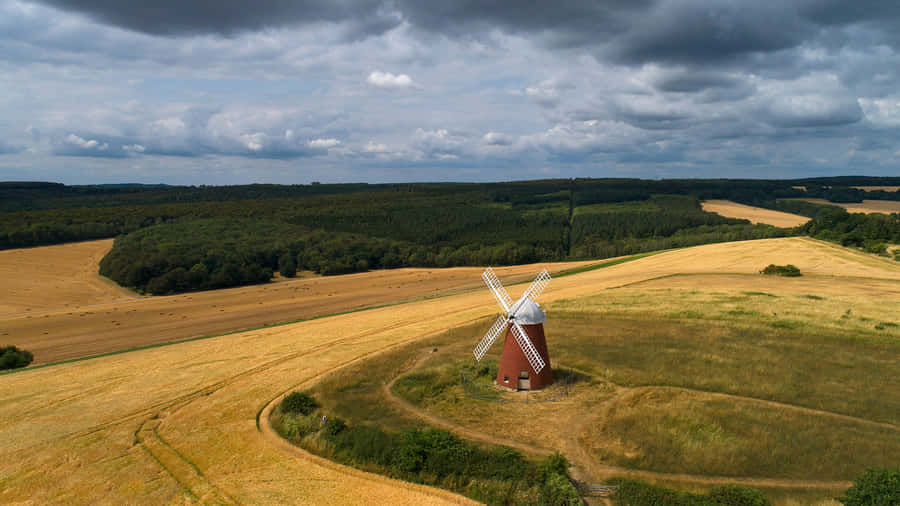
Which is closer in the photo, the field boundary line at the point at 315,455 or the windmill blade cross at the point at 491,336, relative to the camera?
the field boundary line at the point at 315,455

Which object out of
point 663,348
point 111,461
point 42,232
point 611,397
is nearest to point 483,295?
point 663,348

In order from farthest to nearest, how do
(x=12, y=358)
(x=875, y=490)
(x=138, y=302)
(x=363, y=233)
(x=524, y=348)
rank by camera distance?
(x=363, y=233) < (x=138, y=302) < (x=12, y=358) < (x=524, y=348) < (x=875, y=490)

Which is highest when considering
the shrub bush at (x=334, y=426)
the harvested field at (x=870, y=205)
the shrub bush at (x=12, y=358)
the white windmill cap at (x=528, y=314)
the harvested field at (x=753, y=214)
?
the harvested field at (x=870, y=205)

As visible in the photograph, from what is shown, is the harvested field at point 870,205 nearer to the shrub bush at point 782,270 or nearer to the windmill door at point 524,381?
the shrub bush at point 782,270

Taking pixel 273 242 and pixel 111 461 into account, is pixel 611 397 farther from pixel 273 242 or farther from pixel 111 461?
pixel 273 242

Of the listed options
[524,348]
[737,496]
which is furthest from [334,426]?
[737,496]

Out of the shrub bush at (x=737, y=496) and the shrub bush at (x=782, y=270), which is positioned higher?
the shrub bush at (x=782, y=270)

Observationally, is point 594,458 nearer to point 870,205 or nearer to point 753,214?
point 753,214

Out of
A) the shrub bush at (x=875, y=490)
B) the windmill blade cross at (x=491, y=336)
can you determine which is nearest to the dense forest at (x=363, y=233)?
the windmill blade cross at (x=491, y=336)

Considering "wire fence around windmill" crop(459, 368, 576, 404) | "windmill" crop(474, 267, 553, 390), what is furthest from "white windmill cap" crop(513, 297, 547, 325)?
"wire fence around windmill" crop(459, 368, 576, 404)
